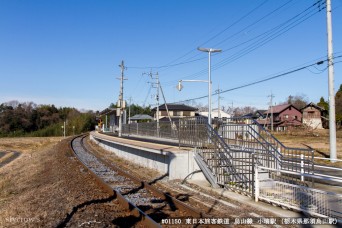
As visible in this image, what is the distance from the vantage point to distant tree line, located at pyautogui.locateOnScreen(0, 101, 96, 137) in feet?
313

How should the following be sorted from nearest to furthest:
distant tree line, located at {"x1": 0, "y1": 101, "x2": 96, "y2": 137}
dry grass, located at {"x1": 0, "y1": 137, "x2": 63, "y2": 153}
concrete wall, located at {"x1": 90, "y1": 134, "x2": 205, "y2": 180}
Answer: concrete wall, located at {"x1": 90, "y1": 134, "x2": 205, "y2": 180}, dry grass, located at {"x1": 0, "y1": 137, "x2": 63, "y2": 153}, distant tree line, located at {"x1": 0, "y1": 101, "x2": 96, "y2": 137}

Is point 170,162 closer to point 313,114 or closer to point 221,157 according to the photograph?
point 221,157

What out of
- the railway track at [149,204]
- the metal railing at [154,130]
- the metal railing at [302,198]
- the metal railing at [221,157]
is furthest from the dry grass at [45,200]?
the metal railing at [154,130]

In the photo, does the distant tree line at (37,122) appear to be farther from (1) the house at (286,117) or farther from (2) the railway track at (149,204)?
(2) the railway track at (149,204)

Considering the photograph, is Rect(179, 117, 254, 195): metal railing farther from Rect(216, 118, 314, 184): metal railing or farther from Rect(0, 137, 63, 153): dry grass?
Rect(0, 137, 63, 153): dry grass

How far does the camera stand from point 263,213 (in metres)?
7.86

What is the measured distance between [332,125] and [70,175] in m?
13.6

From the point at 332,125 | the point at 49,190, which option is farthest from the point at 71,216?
the point at 332,125

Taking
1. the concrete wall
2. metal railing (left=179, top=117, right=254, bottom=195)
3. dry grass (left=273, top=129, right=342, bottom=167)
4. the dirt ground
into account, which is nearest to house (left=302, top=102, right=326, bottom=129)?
dry grass (left=273, top=129, right=342, bottom=167)

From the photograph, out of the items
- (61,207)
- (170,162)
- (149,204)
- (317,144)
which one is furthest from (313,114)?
(61,207)

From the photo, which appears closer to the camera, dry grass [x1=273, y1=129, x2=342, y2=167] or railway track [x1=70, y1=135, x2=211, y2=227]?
railway track [x1=70, y1=135, x2=211, y2=227]

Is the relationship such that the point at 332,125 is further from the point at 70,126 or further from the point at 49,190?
the point at 70,126

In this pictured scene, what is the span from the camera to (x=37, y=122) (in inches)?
4188

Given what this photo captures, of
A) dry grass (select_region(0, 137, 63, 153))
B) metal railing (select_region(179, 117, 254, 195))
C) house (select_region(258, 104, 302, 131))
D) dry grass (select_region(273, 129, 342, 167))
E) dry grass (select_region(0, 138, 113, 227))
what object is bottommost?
dry grass (select_region(0, 137, 63, 153))
